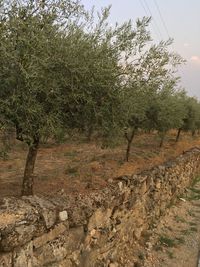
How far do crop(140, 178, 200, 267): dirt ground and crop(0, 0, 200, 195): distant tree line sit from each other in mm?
2935

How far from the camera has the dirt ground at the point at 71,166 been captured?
12.9 m

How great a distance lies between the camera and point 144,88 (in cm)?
1166

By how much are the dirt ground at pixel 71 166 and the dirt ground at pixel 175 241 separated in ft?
6.41

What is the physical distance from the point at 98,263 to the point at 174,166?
24.5 ft

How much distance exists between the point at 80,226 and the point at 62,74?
14.5 feet

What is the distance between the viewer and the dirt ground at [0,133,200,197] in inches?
509

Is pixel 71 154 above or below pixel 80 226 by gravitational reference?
below

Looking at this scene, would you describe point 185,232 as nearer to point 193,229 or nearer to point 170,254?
point 193,229

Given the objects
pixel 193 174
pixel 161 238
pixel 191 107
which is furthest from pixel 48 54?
pixel 191 107

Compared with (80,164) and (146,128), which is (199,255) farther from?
(146,128)

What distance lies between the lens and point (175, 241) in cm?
959

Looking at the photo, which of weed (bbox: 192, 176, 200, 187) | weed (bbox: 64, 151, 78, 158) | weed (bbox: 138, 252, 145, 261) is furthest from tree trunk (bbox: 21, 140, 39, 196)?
weed (bbox: 64, 151, 78, 158)

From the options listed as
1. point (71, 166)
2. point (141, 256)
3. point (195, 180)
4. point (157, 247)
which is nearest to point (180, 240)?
point (157, 247)

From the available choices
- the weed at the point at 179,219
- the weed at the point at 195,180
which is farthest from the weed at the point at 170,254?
the weed at the point at 195,180
